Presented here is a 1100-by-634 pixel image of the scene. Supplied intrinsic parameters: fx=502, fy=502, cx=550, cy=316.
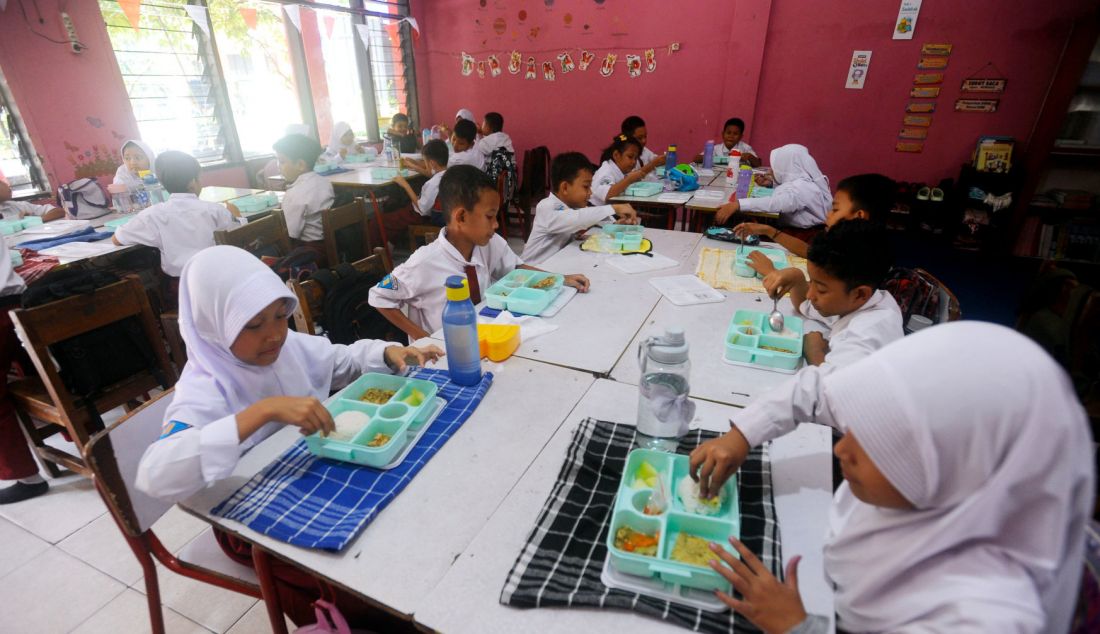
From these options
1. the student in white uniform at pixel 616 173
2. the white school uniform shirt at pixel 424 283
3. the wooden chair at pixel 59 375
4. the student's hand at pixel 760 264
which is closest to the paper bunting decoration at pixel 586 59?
the student in white uniform at pixel 616 173

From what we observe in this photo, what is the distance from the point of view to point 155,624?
146 centimetres

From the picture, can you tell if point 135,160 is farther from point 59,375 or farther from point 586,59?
point 586,59

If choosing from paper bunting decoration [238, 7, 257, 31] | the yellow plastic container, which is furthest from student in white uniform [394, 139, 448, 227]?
the yellow plastic container

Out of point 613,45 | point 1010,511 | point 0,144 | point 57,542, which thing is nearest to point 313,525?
point 1010,511

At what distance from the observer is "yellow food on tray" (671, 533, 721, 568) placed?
2.83 ft

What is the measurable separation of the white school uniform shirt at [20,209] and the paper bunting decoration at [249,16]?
272cm

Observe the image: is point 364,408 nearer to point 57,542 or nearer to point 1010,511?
point 1010,511

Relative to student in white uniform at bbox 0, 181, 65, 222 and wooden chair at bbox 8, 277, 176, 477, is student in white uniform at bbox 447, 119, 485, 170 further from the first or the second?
wooden chair at bbox 8, 277, 176, 477

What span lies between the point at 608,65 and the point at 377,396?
5.83 m

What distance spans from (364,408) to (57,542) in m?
1.84

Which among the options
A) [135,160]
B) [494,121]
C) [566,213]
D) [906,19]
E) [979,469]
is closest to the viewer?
[979,469]

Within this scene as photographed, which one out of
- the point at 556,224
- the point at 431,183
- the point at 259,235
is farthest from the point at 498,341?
the point at 431,183

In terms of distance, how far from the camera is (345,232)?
310 centimetres

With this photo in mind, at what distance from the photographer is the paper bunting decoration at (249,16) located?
5.01 m
